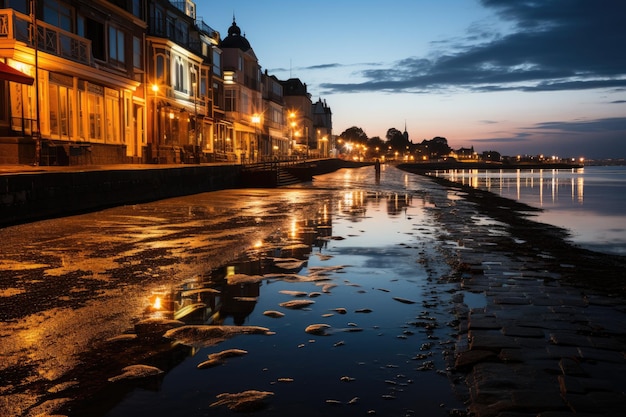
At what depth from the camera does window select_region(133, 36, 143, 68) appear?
33.0 m

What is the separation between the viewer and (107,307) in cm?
639

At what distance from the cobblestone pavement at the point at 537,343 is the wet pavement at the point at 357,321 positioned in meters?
0.02

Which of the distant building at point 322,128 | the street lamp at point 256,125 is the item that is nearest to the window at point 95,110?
the street lamp at point 256,125

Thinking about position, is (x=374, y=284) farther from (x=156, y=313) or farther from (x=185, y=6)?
(x=185, y=6)

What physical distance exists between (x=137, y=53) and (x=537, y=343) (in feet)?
107

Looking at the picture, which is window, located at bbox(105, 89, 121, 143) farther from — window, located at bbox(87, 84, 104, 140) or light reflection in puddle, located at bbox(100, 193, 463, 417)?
light reflection in puddle, located at bbox(100, 193, 463, 417)

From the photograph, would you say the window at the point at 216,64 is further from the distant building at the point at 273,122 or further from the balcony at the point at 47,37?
the balcony at the point at 47,37

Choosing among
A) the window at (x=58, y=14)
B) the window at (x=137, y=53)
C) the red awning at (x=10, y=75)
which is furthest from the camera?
the window at (x=137, y=53)

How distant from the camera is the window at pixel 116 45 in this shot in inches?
1165

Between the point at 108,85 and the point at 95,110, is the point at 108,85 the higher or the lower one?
the higher one

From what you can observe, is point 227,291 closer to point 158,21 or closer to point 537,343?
point 537,343

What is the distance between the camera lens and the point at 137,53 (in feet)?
110

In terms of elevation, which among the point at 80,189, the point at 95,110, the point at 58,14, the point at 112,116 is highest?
the point at 58,14

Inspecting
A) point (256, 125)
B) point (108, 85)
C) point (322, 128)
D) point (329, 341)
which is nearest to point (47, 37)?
point (108, 85)
